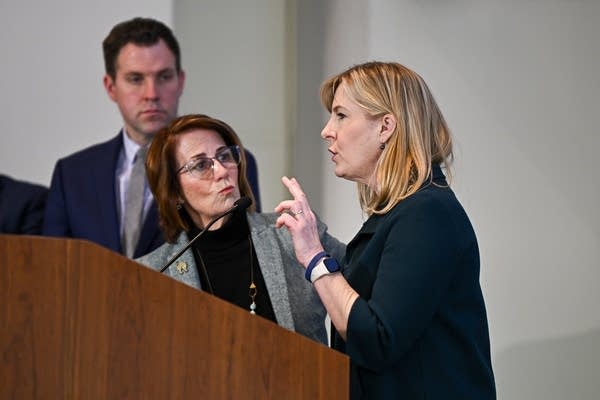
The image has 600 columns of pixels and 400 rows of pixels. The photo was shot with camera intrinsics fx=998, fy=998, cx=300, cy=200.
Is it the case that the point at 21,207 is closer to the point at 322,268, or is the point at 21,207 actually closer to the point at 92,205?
the point at 92,205

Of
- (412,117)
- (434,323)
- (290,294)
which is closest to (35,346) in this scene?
(434,323)

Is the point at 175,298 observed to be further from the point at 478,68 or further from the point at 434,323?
the point at 478,68

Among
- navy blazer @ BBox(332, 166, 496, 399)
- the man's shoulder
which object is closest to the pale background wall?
the man's shoulder

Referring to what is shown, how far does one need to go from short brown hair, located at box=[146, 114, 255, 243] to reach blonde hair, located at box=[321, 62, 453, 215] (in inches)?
29.2

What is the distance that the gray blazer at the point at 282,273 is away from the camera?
2547mm

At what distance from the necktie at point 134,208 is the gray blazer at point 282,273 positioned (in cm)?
83

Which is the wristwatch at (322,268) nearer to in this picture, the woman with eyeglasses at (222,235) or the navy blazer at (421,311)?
the navy blazer at (421,311)

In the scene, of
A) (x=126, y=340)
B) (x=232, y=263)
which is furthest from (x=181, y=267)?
(x=126, y=340)

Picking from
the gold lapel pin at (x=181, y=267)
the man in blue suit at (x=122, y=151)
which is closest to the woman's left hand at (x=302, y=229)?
the gold lapel pin at (x=181, y=267)

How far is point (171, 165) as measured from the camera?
284 cm

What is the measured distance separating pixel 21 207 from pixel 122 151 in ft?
1.43

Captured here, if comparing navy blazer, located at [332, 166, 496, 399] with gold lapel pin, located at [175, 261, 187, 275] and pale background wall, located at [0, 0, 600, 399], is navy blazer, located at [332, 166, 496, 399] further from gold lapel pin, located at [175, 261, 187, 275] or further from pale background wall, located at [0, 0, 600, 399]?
pale background wall, located at [0, 0, 600, 399]

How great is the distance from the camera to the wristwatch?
196 cm

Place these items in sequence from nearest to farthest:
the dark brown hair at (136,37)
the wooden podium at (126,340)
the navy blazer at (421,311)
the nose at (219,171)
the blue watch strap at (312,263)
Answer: the wooden podium at (126,340)
the navy blazer at (421,311)
the blue watch strap at (312,263)
the nose at (219,171)
the dark brown hair at (136,37)
